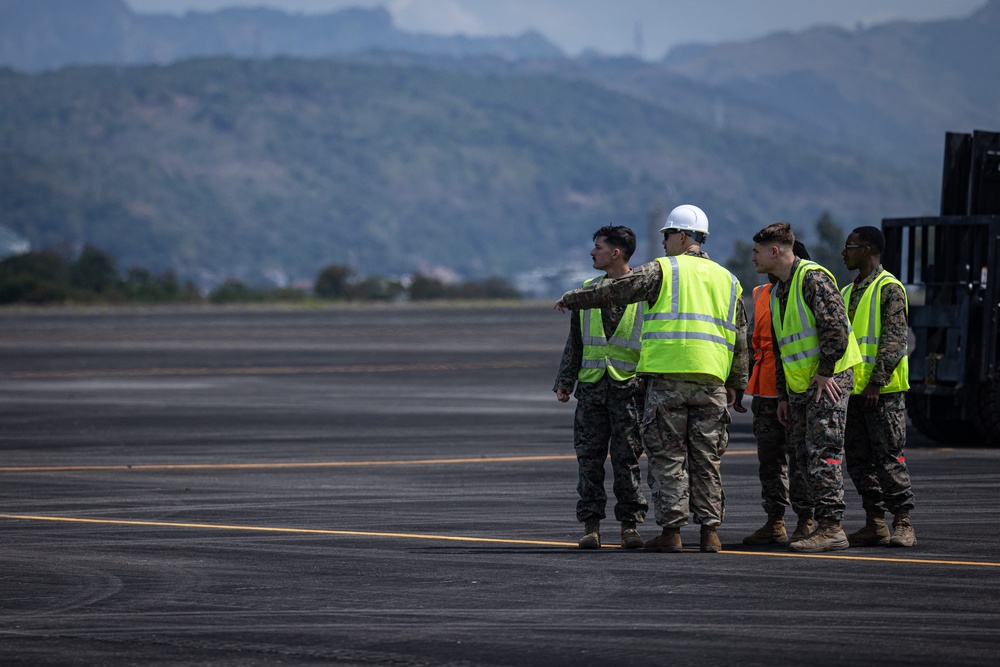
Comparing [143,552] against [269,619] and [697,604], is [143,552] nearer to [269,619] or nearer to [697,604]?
[269,619]

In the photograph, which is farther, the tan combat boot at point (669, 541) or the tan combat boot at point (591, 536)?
the tan combat boot at point (591, 536)

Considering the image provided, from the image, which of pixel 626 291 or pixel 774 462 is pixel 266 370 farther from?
pixel 626 291

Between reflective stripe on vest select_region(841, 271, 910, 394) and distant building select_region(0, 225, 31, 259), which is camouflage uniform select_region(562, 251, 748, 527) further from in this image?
distant building select_region(0, 225, 31, 259)

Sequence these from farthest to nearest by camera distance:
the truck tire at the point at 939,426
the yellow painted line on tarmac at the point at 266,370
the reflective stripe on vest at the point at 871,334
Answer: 1. the yellow painted line on tarmac at the point at 266,370
2. the truck tire at the point at 939,426
3. the reflective stripe on vest at the point at 871,334

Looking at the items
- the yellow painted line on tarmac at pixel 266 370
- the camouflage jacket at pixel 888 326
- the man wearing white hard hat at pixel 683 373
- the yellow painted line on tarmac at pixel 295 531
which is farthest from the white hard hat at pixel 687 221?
the yellow painted line on tarmac at pixel 266 370

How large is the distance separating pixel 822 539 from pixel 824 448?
1.89 ft

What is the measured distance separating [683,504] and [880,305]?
6.62 feet

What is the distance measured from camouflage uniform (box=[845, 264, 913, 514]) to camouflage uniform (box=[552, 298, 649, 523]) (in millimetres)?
1429

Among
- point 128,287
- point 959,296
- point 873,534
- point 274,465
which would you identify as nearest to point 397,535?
point 873,534

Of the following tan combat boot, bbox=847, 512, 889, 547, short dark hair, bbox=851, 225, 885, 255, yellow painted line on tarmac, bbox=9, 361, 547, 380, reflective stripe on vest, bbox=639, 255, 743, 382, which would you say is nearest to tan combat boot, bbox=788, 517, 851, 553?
tan combat boot, bbox=847, 512, 889, 547

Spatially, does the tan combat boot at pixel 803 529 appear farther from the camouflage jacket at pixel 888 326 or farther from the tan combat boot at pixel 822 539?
the camouflage jacket at pixel 888 326

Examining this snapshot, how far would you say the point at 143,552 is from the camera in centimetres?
1009

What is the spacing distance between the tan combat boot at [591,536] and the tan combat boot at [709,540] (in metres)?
0.66

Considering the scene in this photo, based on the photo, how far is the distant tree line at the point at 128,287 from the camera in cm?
9106
